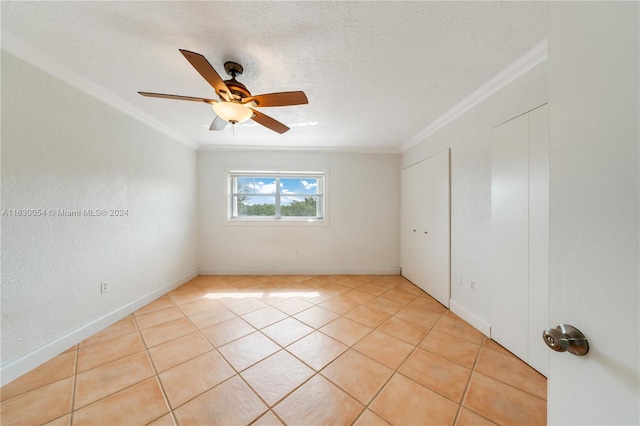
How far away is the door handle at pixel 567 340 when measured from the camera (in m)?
0.48

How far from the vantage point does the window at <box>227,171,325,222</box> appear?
395 centimetres

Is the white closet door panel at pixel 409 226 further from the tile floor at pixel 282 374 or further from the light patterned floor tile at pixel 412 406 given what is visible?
the light patterned floor tile at pixel 412 406

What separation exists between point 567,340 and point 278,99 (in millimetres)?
1814

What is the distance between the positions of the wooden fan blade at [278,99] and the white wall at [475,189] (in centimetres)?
171

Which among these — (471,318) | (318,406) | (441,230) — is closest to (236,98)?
(318,406)

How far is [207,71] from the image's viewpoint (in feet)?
4.34

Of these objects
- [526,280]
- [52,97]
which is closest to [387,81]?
[526,280]

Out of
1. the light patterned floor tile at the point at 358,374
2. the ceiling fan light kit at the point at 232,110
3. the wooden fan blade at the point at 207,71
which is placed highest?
the wooden fan blade at the point at 207,71

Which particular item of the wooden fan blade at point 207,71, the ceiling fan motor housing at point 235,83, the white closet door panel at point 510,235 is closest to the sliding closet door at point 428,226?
the white closet door panel at point 510,235

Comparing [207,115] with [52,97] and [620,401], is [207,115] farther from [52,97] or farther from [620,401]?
[620,401]

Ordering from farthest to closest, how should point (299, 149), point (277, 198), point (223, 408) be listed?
1. point (277, 198)
2. point (299, 149)
3. point (223, 408)

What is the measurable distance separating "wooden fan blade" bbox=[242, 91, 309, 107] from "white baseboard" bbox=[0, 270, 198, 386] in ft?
8.01

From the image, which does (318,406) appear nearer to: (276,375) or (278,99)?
(276,375)

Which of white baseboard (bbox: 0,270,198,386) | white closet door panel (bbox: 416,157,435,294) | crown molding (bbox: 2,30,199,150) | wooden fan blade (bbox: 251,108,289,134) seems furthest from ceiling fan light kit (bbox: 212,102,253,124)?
white closet door panel (bbox: 416,157,435,294)
